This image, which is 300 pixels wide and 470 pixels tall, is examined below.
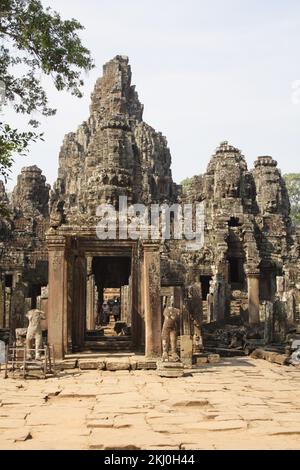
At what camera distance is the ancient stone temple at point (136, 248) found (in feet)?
46.0

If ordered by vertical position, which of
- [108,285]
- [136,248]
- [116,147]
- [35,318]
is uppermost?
[116,147]

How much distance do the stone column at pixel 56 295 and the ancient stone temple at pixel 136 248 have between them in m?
0.03

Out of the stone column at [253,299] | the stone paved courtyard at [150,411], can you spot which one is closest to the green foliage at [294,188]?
the stone column at [253,299]

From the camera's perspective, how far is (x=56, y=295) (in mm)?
13422

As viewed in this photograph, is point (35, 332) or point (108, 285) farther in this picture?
point (108, 285)

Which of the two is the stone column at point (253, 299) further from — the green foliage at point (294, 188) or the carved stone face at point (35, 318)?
the green foliage at point (294, 188)

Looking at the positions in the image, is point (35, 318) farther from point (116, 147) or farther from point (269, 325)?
point (116, 147)

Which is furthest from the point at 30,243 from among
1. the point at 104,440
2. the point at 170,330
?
the point at 104,440

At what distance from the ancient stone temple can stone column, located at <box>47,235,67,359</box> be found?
3 cm

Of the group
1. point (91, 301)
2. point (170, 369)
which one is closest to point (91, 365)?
point (170, 369)

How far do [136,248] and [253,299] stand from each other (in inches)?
496

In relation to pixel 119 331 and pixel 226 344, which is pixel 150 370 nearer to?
pixel 226 344

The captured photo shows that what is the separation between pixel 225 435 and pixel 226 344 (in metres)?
13.5

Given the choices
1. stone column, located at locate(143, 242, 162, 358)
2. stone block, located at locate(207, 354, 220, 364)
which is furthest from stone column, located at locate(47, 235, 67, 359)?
stone block, located at locate(207, 354, 220, 364)
